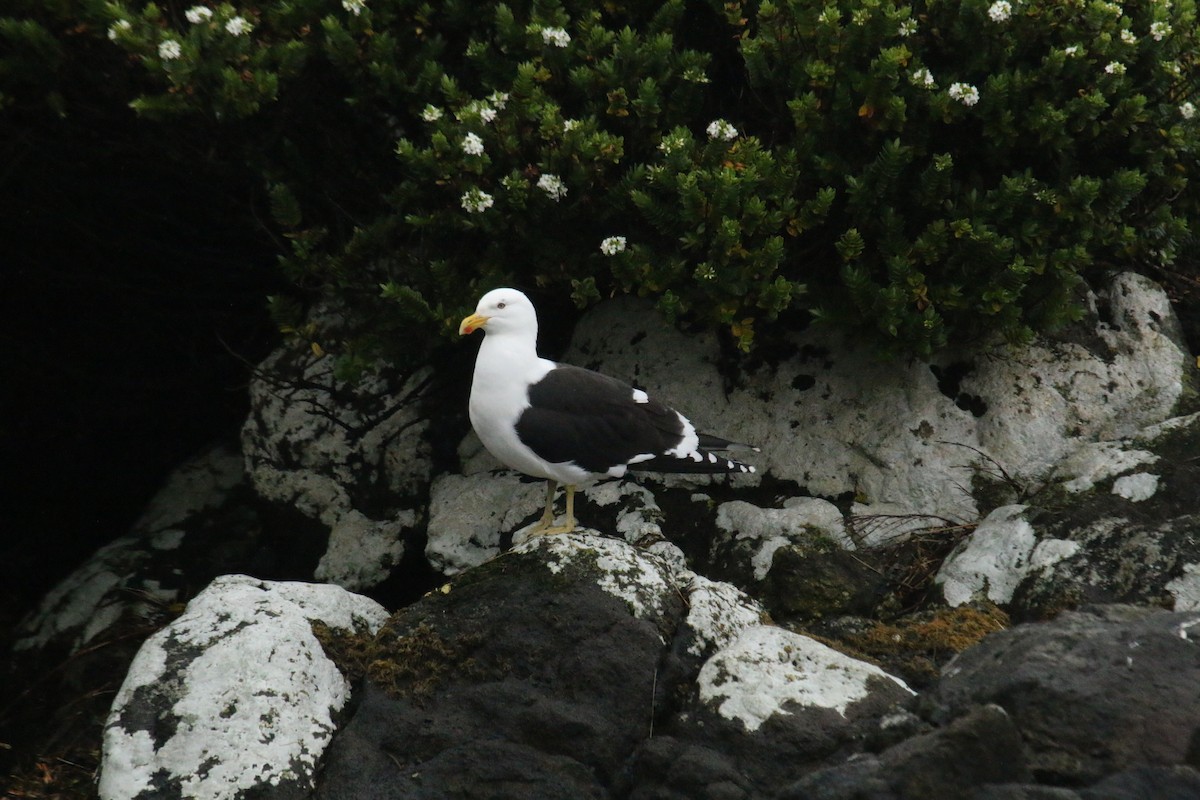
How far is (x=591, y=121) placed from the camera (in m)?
5.23

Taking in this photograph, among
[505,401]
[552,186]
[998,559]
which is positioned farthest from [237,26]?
[998,559]

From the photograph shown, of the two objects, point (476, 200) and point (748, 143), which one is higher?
point (748, 143)

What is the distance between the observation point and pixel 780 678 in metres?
3.62

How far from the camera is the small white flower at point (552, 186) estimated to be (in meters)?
5.23

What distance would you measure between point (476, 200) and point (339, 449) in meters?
1.96

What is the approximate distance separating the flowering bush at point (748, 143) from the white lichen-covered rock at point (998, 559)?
39.0 inches

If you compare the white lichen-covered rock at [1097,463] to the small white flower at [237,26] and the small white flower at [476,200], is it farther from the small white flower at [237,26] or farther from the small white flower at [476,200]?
the small white flower at [237,26]

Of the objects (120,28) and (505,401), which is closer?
(505,401)

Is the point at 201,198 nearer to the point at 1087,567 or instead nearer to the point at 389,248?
the point at 389,248

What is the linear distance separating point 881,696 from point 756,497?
6.98ft

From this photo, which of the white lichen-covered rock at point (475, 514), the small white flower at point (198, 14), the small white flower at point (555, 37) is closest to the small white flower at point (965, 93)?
the small white flower at point (555, 37)

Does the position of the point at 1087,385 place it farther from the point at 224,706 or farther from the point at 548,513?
the point at 224,706

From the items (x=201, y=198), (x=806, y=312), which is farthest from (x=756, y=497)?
(x=201, y=198)

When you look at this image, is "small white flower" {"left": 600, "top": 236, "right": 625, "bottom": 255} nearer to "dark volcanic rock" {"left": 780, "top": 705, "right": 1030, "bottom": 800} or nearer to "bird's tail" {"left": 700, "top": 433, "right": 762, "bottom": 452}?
"bird's tail" {"left": 700, "top": 433, "right": 762, "bottom": 452}
